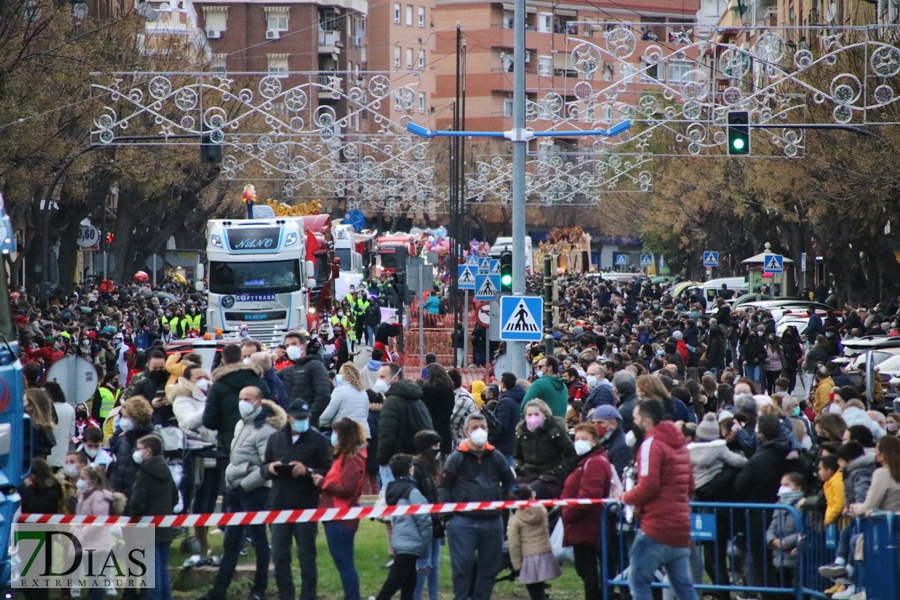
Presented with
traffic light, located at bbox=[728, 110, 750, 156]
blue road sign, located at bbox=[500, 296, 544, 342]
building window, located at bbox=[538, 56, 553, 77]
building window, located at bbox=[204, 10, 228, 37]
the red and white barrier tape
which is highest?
building window, located at bbox=[204, 10, 228, 37]

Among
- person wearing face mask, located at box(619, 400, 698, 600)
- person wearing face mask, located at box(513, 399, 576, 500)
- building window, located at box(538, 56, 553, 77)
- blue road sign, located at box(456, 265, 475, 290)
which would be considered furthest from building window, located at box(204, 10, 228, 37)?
person wearing face mask, located at box(619, 400, 698, 600)

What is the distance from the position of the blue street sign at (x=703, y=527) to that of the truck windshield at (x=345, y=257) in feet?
168

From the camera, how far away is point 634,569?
Answer: 939cm

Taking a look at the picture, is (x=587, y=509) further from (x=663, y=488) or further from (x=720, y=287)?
(x=720, y=287)

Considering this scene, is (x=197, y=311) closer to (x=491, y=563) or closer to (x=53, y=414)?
(x=53, y=414)

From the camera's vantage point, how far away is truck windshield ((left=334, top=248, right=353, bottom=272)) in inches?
2424

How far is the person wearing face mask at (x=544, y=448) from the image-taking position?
11414 mm

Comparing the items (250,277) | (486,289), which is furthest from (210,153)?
(250,277)

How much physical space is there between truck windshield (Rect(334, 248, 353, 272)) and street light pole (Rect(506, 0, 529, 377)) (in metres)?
40.9

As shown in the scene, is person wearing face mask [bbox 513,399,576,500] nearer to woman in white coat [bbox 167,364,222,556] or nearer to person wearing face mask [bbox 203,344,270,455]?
person wearing face mask [bbox 203,344,270,455]

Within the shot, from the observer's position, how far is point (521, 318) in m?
18.6

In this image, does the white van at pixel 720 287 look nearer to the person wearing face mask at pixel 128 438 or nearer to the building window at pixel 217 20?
the person wearing face mask at pixel 128 438

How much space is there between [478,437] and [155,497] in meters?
2.20

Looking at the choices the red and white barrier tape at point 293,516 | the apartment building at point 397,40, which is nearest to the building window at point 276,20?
the apartment building at point 397,40
